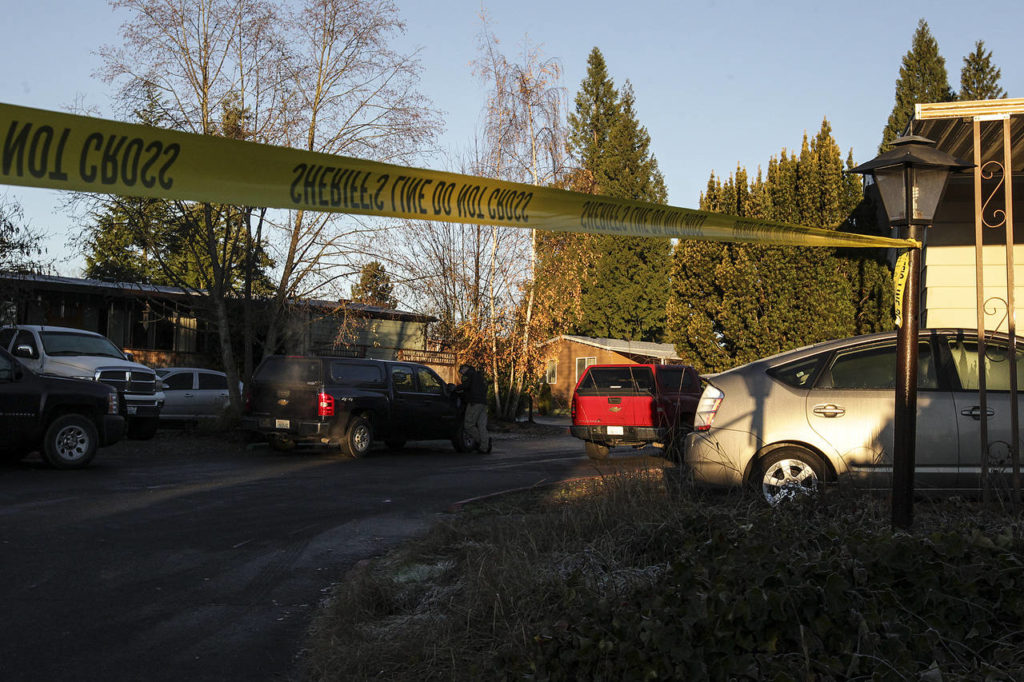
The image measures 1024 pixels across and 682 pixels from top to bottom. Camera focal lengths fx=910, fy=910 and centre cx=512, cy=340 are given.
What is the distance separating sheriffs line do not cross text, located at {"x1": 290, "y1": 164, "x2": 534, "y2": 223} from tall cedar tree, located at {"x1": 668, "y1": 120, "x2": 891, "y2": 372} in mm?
16253

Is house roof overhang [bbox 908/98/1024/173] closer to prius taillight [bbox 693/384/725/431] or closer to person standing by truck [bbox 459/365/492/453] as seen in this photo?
prius taillight [bbox 693/384/725/431]

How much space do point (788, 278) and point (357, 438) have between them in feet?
34.2

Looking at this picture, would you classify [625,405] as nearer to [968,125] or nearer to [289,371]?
[289,371]

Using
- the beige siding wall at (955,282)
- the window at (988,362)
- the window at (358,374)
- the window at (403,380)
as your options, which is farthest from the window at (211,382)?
the window at (988,362)

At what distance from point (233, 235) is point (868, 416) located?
1493cm

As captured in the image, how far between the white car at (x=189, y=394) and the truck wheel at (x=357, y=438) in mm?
8180

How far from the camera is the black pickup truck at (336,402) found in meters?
15.8

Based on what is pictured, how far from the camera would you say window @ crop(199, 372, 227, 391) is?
24.3 meters

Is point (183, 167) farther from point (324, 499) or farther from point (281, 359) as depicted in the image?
point (281, 359)

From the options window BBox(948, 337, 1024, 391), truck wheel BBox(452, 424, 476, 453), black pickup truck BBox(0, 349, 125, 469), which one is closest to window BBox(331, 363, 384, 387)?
truck wheel BBox(452, 424, 476, 453)

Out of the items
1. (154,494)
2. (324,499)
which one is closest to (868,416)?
(324,499)

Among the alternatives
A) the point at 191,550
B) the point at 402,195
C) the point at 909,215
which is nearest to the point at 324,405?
the point at 191,550

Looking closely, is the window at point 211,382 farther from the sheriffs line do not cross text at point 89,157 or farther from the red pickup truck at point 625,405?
the sheriffs line do not cross text at point 89,157

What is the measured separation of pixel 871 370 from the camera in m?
8.12
